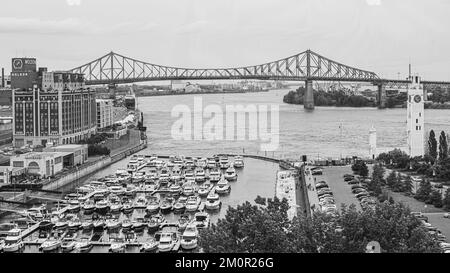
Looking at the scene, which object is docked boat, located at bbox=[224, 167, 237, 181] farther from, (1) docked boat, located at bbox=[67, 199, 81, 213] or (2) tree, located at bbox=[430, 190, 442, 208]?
(2) tree, located at bbox=[430, 190, 442, 208]

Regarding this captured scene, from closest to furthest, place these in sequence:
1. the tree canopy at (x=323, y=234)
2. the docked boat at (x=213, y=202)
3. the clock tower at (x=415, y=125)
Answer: the tree canopy at (x=323, y=234)
the docked boat at (x=213, y=202)
the clock tower at (x=415, y=125)

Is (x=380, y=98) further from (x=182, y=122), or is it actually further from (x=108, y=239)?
(x=108, y=239)

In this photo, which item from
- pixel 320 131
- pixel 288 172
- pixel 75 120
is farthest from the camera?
pixel 320 131

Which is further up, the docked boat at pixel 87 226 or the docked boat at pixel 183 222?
the docked boat at pixel 183 222

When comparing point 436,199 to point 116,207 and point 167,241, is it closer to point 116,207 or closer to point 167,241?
point 167,241

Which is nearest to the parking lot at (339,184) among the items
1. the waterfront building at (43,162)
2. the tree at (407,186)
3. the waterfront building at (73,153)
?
the tree at (407,186)

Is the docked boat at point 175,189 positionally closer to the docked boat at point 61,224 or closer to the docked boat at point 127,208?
the docked boat at point 127,208

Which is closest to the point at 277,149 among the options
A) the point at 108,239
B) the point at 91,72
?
the point at 108,239
